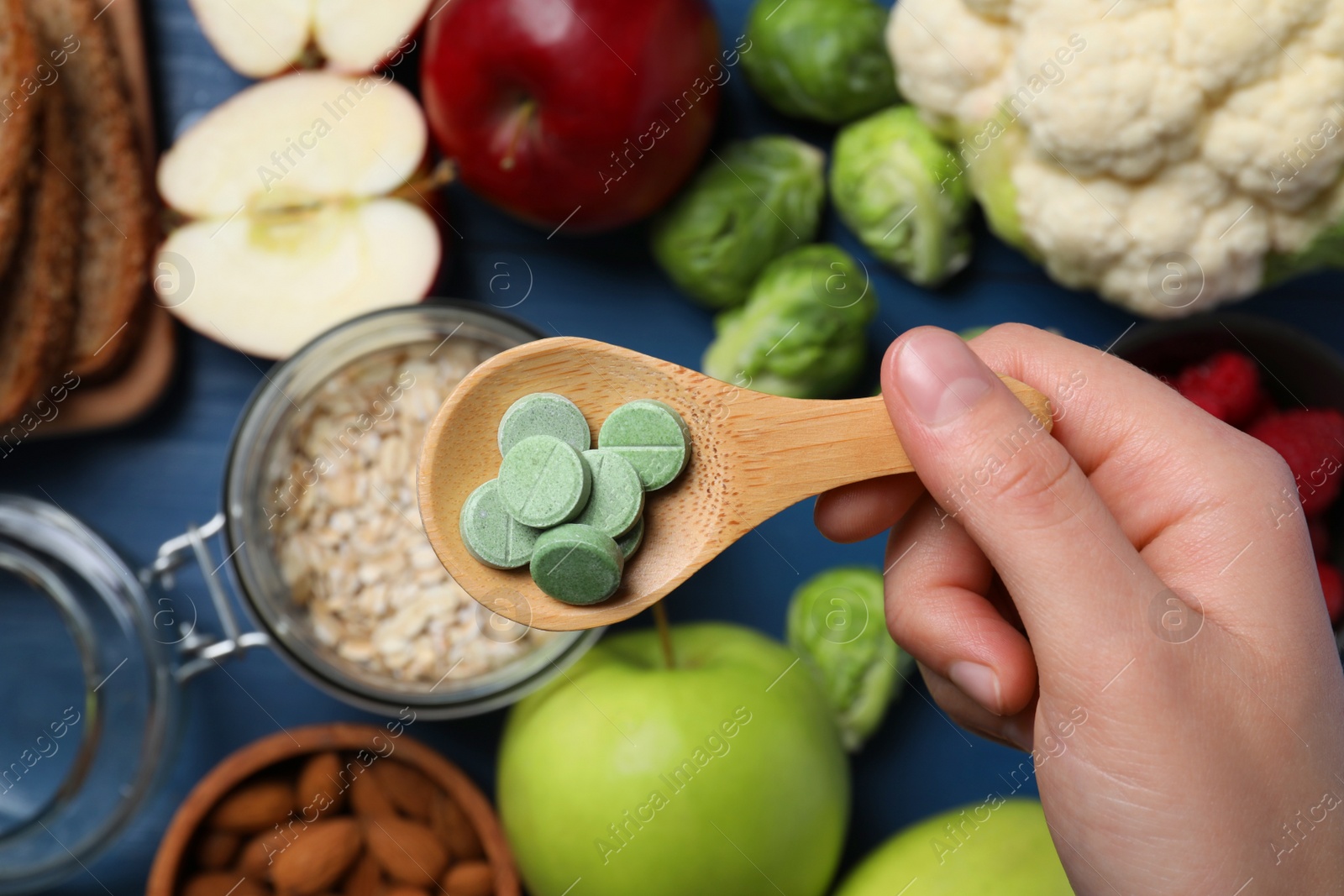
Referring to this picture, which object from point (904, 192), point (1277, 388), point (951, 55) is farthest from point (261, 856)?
point (1277, 388)

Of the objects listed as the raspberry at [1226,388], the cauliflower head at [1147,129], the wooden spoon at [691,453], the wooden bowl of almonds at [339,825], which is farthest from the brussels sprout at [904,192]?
the wooden bowl of almonds at [339,825]

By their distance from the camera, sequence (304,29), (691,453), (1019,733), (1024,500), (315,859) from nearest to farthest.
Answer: (1024,500)
(691,453)
(1019,733)
(315,859)
(304,29)

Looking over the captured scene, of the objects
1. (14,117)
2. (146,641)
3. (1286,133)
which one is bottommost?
(146,641)

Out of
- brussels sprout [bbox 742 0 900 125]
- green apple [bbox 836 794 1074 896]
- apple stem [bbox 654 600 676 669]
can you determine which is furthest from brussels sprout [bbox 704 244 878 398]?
green apple [bbox 836 794 1074 896]

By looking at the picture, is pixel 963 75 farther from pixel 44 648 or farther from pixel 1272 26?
pixel 44 648

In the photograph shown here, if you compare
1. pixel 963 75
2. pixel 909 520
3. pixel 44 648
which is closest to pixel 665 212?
pixel 963 75

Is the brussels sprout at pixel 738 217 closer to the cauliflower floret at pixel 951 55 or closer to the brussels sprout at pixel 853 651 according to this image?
the cauliflower floret at pixel 951 55

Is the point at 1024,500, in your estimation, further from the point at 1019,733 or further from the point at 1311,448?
the point at 1311,448
